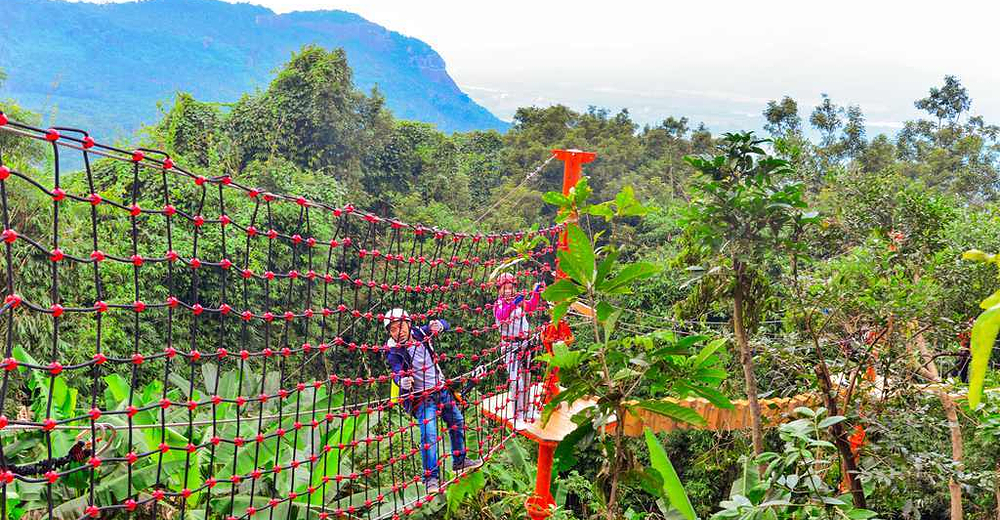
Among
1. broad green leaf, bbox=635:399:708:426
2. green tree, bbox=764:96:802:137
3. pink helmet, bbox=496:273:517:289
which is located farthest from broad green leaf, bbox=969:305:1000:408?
green tree, bbox=764:96:802:137

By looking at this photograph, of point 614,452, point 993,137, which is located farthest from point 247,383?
point 993,137

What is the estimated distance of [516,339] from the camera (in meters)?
2.18

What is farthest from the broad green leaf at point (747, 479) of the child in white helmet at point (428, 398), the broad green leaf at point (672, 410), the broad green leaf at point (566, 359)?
the child in white helmet at point (428, 398)

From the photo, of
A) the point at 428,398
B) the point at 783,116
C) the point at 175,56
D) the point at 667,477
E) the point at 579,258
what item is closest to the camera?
the point at 579,258

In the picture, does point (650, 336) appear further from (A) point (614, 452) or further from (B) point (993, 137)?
(B) point (993, 137)

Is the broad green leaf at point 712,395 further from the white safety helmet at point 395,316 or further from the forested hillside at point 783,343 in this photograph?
the white safety helmet at point 395,316

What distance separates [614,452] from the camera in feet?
4.30

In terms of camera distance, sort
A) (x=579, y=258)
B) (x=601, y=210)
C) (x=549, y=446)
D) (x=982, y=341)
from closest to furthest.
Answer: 1. (x=982, y=341)
2. (x=579, y=258)
3. (x=601, y=210)
4. (x=549, y=446)

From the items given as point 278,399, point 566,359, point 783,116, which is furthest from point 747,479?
point 783,116

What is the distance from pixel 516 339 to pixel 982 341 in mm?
1930

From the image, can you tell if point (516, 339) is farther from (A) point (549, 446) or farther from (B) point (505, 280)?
(A) point (549, 446)

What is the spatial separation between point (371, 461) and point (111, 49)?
174ft

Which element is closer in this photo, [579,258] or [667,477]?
[579,258]

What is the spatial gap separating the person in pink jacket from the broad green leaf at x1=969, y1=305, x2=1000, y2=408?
188 centimetres
